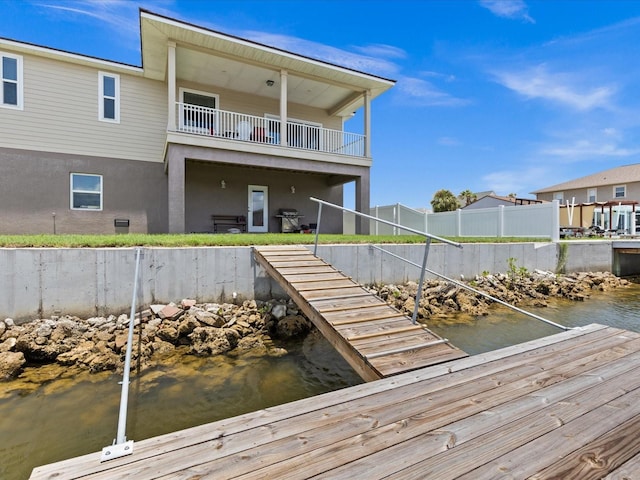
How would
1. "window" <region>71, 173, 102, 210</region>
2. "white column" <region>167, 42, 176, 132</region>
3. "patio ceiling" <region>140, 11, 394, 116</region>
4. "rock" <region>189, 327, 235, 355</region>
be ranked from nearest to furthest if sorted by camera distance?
1. "rock" <region>189, 327, 235, 355</region>
2. "patio ceiling" <region>140, 11, 394, 116</region>
3. "white column" <region>167, 42, 176, 132</region>
4. "window" <region>71, 173, 102, 210</region>

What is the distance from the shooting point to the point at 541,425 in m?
1.80

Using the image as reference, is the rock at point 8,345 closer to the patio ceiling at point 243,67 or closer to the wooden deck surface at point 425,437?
the wooden deck surface at point 425,437

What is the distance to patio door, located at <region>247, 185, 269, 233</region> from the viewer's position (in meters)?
11.9

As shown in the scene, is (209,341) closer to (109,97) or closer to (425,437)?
(425,437)

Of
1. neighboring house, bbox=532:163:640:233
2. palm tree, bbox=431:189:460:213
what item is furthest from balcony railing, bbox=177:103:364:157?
palm tree, bbox=431:189:460:213

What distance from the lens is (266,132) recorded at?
10.5m

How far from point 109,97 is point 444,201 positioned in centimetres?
2463

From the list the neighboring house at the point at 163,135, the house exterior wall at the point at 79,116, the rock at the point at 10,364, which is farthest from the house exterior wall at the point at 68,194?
the rock at the point at 10,364

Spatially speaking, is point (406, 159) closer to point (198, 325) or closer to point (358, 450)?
point (198, 325)

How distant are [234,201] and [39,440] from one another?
932cm

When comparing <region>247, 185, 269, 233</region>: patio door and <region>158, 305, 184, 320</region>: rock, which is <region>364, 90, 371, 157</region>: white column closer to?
<region>247, 185, 269, 233</region>: patio door

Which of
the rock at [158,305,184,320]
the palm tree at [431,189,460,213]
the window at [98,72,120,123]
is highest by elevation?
the window at [98,72,120,123]

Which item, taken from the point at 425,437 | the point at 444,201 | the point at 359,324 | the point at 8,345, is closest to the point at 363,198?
the point at 359,324

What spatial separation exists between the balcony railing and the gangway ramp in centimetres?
623
